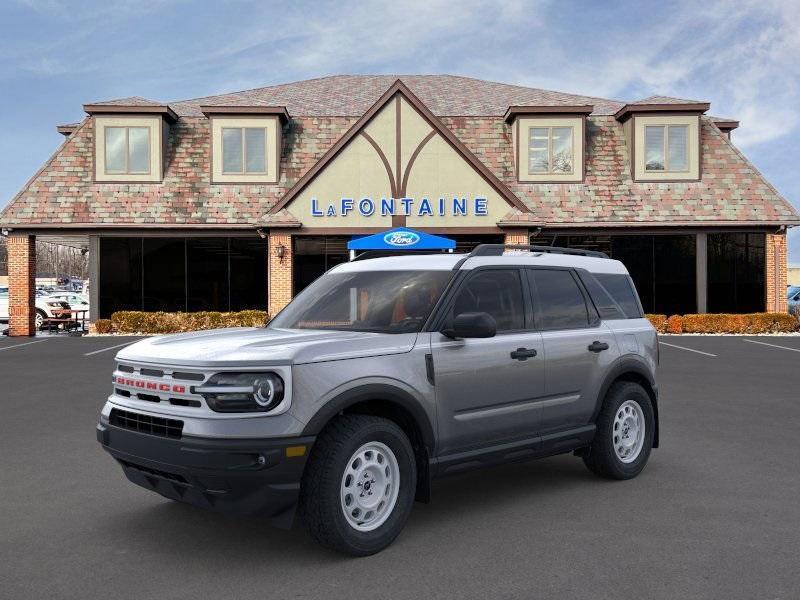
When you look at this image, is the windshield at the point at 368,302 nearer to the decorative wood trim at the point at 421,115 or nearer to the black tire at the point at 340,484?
the black tire at the point at 340,484

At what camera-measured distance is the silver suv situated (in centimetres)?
430

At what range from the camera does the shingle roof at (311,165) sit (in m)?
23.7

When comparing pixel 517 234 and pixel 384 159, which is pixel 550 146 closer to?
pixel 517 234

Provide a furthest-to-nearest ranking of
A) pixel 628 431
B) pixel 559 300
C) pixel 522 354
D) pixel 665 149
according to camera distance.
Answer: pixel 665 149, pixel 628 431, pixel 559 300, pixel 522 354

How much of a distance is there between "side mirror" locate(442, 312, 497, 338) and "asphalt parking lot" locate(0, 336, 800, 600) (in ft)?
4.36

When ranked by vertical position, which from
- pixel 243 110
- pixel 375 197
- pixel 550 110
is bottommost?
pixel 375 197

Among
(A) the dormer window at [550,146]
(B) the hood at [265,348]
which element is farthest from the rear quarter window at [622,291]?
(A) the dormer window at [550,146]

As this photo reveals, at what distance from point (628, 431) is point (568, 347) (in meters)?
1.19

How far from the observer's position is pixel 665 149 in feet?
82.5

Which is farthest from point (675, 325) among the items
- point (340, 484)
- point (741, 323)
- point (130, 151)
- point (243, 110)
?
point (340, 484)

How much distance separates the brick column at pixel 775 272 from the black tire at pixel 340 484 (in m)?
23.6

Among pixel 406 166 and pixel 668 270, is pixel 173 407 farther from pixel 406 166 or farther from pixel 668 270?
pixel 668 270

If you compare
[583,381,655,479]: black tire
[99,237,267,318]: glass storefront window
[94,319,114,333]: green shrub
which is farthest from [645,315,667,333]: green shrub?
[583,381,655,479]: black tire

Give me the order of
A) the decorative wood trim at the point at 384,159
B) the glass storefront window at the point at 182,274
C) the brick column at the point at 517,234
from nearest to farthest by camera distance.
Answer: the decorative wood trim at the point at 384,159 → the brick column at the point at 517,234 → the glass storefront window at the point at 182,274
